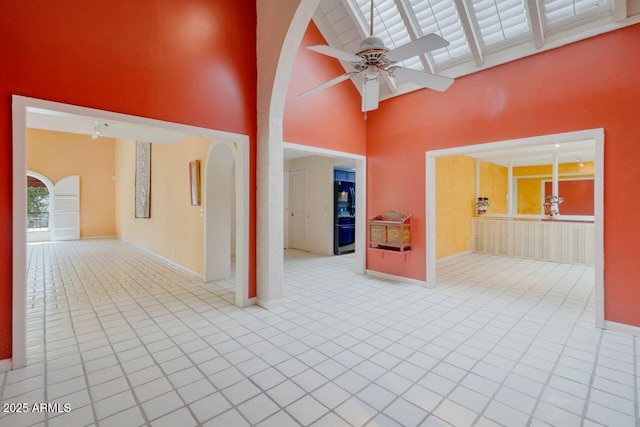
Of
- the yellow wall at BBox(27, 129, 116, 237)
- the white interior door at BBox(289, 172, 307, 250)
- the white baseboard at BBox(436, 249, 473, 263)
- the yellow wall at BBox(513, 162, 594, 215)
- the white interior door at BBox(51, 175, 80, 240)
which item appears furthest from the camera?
the yellow wall at BBox(513, 162, 594, 215)

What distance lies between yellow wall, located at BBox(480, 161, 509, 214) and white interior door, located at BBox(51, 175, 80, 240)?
1302cm

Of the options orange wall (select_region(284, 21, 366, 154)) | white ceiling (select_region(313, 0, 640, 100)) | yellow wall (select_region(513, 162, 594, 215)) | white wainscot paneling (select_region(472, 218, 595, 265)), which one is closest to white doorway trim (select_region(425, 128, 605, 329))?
white ceiling (select_region(313, 0, 640, 100))

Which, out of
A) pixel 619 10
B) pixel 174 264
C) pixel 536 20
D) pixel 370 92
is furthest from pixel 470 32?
pixel 174 264

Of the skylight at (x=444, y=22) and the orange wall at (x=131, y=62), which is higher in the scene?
the skylight at (x=444, y=22)

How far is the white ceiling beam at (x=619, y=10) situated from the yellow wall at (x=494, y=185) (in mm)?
5580

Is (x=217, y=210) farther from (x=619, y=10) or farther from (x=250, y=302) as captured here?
(x=619, y=10)

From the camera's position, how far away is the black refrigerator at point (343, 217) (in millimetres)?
7428

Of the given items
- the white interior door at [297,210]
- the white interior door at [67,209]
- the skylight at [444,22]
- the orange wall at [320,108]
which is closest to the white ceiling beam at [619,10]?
the skylight at [444,22]

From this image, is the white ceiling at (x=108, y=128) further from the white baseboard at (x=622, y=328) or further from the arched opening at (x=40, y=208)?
the arched opening at (x=40, y=208)

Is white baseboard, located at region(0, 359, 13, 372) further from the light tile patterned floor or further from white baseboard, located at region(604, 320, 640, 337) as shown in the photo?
white baseboard, located at region(604, 320, 640, 337)

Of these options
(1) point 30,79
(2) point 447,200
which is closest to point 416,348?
(1) point 30,79

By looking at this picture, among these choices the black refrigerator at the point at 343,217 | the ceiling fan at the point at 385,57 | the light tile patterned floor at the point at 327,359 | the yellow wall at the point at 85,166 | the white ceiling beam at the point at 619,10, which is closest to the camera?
the light tile patterned floor at the point at 327,359

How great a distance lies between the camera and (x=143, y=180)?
7.44 m

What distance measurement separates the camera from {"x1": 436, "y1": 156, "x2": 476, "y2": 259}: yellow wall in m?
6.41
